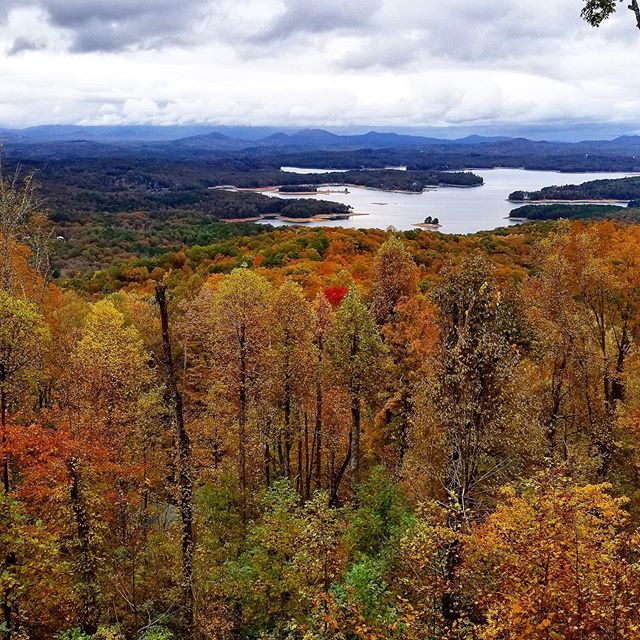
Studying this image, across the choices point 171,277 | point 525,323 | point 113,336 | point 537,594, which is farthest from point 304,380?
point 171,277

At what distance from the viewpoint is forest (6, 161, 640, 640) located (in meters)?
14.5

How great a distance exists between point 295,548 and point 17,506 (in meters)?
9.11

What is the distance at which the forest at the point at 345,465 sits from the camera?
14491mm

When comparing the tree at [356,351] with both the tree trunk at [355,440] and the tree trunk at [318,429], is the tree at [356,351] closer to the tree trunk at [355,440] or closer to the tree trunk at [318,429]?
the tree trunk at [355,440]

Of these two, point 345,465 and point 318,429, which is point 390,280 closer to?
point 318,429

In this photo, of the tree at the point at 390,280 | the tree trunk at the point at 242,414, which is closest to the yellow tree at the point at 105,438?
the tree trunk at the point at 242,414

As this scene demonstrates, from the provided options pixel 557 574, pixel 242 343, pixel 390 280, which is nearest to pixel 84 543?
pixel 242 343

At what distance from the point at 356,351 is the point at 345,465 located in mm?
7410

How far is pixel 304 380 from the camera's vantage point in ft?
99.6

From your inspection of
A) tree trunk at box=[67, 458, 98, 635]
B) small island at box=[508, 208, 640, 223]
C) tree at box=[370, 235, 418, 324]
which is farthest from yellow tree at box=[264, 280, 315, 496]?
small island at box=[508, 208, 640, 223]

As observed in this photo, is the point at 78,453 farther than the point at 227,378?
No

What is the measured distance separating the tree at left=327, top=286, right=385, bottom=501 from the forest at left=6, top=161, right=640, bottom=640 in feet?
0.38

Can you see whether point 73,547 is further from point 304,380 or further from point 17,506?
point 304,380

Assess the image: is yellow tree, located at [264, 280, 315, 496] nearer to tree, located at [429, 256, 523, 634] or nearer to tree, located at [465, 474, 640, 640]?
tree, located at [429, 256, 523, 634]
